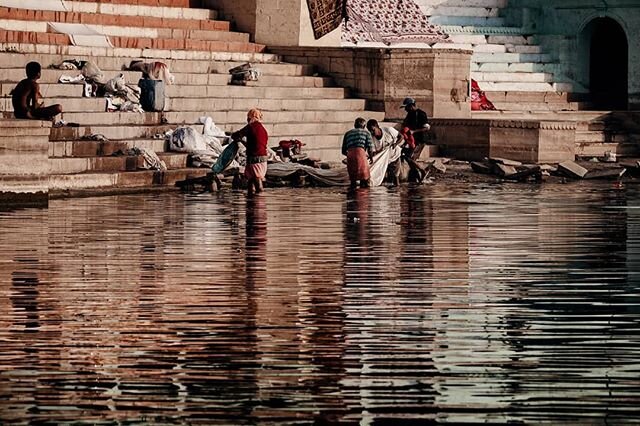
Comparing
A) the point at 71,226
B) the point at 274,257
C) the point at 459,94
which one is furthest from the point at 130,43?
the point at 274,257

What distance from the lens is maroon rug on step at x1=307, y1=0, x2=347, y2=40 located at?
32.2 meters

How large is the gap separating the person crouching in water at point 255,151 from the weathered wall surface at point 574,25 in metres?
14.8

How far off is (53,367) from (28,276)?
162 inches

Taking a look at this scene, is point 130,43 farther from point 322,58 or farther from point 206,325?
point 206,325

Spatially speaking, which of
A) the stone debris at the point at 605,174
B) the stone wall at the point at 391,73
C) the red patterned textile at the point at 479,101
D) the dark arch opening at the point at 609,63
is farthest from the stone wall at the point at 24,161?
the dark arch opening at the point at 609,63

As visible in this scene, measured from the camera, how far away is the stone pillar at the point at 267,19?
102ft

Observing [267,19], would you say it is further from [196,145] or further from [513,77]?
[196,145]

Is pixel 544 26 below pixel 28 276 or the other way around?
the other way around

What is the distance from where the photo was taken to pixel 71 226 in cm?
1747

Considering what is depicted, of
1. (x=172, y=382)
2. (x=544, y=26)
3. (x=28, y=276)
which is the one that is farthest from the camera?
(x=544, y=26)

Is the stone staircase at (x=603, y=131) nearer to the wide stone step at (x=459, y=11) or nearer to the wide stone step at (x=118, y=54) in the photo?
the wide stone step at (x=459, y=11)

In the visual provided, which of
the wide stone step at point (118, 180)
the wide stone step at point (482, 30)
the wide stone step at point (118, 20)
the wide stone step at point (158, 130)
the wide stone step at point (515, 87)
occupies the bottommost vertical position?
the wide stone step at point (118, 180)

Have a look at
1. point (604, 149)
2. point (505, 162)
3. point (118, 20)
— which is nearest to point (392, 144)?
point (505, 162)

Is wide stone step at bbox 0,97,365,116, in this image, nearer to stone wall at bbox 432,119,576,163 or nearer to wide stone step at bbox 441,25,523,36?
stone wall at bbox 432,119,576,163
